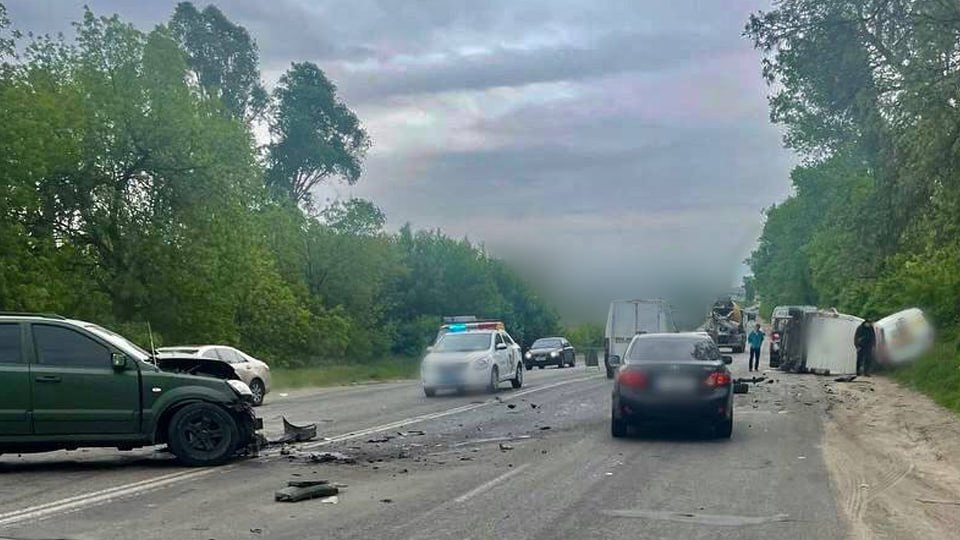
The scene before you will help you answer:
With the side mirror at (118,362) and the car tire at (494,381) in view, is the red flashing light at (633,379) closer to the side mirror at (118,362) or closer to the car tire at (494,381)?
the side mirror at (118,362)

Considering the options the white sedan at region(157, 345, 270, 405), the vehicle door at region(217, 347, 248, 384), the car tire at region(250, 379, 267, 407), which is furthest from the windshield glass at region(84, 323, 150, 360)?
the car tire at region(250, 379, 267, 407)

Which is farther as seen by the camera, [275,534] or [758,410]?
[758,410]

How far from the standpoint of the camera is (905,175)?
21.9 m

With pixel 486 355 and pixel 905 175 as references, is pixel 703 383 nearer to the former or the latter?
pixel 905 175

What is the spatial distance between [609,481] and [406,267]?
59288 millimetres

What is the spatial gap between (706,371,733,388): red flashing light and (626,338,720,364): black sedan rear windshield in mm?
461

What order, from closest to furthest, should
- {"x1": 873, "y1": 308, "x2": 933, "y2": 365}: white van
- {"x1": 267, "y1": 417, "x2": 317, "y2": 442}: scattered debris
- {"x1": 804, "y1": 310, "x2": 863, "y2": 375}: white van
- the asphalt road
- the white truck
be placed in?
1. the asphalt road
2. {"x1": 267, "y1": 417, "x2": 317, "y2": 442}: scattered debris
3. {"x1": 873, "y1": 308, "x2": 933, "y2": 365}: white van
4. {"x1": 804, "y1": 310, "x2": 863, "y2": 375}: white van
5. the white truck

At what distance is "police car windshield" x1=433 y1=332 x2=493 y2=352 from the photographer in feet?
90.4

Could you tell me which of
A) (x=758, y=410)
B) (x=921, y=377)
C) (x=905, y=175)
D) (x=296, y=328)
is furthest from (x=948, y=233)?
(x=296, y=328)

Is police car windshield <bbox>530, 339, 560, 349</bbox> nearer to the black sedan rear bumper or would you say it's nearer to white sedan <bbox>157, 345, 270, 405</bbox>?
white sedan <bbox>157, 345, 270, 405</bbox>

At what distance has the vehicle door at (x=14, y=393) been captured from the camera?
12234 mm

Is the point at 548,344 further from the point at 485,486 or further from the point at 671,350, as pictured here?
the point at 485,486

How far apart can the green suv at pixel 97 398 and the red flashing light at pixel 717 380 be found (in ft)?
21.7

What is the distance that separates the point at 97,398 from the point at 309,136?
66051 mm
